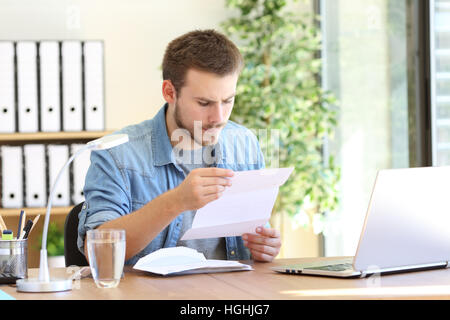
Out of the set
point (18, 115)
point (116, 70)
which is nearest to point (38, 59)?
point (18, 115)

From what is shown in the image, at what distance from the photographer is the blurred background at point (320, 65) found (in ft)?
9.70

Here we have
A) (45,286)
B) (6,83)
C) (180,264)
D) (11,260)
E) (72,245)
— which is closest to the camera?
(45,286)

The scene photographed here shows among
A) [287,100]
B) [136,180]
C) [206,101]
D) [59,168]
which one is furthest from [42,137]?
[206,101]

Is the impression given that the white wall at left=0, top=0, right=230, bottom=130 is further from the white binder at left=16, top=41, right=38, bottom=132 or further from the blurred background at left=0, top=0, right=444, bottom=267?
the white binder at left=16, top=41, right=38, bottom=132

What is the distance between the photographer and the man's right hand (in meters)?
1.40

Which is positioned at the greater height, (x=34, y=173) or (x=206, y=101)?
(x=206, y=101)

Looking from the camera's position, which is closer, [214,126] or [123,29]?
[214,126]

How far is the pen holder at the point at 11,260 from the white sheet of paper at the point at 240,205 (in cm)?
34

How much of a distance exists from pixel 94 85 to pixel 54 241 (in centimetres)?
68

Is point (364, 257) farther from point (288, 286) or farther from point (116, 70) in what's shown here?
point (116, 70)

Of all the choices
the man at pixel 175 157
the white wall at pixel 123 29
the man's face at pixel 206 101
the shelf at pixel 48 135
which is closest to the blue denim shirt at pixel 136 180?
the man at pixel 175 157

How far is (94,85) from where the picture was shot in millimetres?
2914

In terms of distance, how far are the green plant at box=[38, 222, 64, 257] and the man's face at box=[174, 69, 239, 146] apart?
1354mm

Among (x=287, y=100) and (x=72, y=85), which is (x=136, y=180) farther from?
(x=287, y=100)
